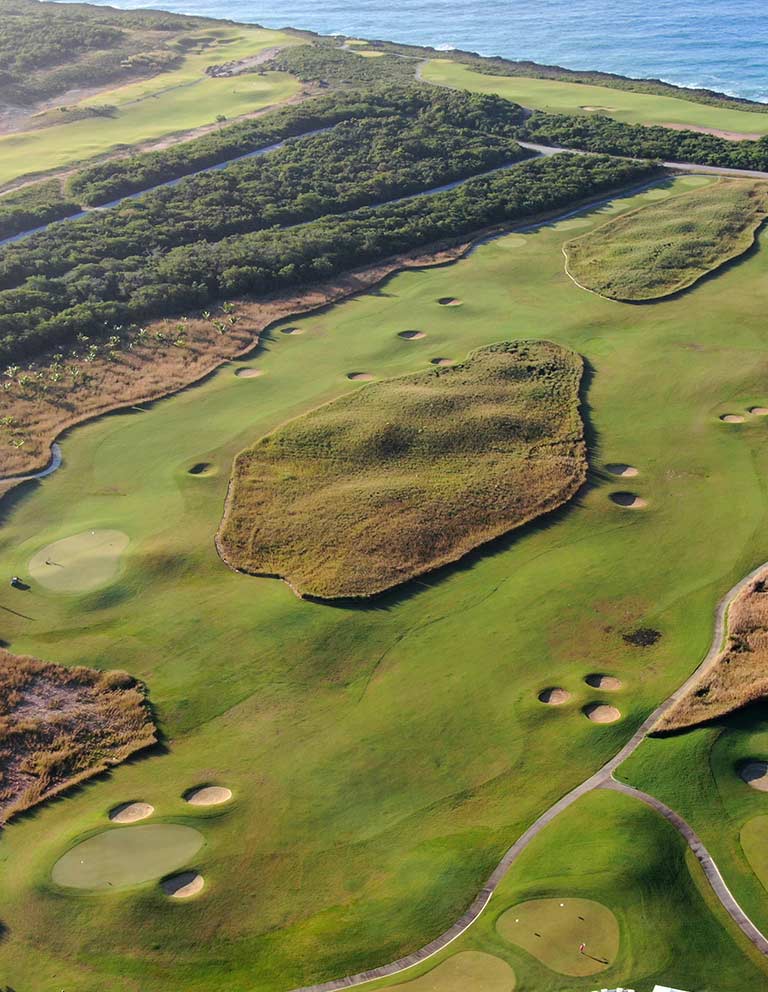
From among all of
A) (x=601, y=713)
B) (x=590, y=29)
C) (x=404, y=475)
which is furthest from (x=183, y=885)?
(x=590, y=29)

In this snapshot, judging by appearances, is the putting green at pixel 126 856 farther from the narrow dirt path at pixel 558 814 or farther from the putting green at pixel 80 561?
the putting green at pixel 80 561

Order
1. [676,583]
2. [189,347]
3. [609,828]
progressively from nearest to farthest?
[609,828], [676,583], [189,347]

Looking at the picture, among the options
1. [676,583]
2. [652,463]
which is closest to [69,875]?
[676,583]

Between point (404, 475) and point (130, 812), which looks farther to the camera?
point (404, 475)

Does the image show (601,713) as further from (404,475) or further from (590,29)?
(590,29)

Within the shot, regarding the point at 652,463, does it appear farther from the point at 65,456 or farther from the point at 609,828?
the point at 65,456
